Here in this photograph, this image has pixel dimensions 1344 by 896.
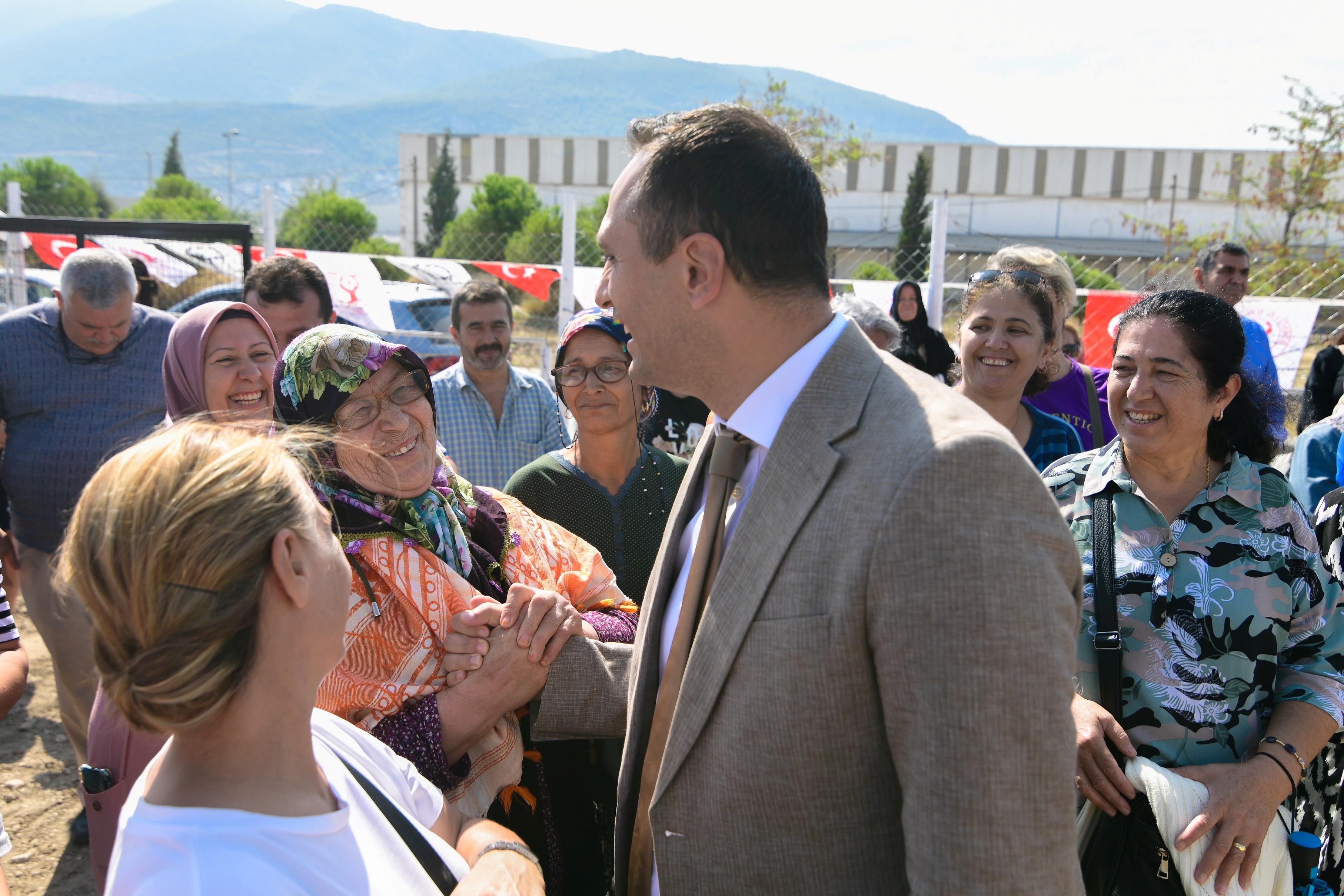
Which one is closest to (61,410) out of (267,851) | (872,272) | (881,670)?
(267,851)

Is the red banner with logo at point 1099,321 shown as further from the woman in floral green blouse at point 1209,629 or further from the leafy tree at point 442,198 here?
the leafy tree at point 442,198

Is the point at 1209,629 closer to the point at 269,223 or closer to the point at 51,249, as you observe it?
the point at 269,223

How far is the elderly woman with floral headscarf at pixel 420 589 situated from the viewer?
6.17 ft

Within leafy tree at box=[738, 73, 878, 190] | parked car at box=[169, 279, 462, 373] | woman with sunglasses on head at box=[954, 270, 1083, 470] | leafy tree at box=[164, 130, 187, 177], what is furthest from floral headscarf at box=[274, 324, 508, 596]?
leafy tree at box=[164, 130, 187, 177]

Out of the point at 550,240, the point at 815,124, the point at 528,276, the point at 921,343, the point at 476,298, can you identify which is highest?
the point at 815,124

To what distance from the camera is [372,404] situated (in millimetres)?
2125

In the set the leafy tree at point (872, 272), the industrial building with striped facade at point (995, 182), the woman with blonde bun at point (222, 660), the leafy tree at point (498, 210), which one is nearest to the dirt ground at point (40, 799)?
the woman with blonde bun at point (222, 660)

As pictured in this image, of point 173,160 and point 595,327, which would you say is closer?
point 595,327

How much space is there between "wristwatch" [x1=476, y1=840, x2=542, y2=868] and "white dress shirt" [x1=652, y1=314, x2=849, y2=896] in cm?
29

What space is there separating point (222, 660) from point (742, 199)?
3.33 ft

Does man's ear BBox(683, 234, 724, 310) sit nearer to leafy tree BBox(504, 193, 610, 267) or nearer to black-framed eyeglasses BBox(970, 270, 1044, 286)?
black-framed eyeglasses BBox(970, 270, 1044, 286)

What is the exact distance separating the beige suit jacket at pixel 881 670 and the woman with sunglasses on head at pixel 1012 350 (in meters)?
2.01

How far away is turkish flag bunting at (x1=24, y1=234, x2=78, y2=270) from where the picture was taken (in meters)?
7.38

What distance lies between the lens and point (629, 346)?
5.44 ft
